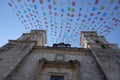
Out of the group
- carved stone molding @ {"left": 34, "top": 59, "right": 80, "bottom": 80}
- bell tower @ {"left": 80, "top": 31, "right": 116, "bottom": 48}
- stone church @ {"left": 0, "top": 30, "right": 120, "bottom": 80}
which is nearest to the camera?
stone church @ {"left": 0, "top": 30, "right": 120, "bottom": 80}

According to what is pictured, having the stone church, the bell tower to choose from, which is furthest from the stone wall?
the bell tower

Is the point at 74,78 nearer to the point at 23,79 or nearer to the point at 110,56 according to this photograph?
the point at 23,79

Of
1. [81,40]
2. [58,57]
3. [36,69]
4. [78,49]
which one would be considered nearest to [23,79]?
[36,69]

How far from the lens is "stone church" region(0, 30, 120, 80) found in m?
12.1

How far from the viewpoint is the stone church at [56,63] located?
478 inches

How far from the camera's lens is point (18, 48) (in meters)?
16.7

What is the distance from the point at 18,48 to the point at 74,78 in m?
7.32

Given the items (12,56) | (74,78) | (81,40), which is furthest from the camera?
(81,40)

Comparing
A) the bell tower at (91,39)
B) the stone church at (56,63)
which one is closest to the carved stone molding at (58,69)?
the stone church at (56,63)

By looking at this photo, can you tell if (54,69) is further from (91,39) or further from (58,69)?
(91,39)

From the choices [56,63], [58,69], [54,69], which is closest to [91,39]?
[56,63]

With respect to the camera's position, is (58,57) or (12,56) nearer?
(12,56)

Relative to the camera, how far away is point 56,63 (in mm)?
14156

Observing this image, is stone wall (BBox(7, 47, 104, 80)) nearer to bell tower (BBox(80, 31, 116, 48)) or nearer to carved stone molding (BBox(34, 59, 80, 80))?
carved stone molding (BBox(34, 59, 80, 80))
